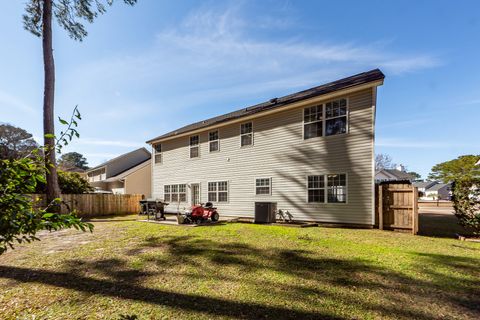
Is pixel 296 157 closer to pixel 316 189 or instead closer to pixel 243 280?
pixel 316 189

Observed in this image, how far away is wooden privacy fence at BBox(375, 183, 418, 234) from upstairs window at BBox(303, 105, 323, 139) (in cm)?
353

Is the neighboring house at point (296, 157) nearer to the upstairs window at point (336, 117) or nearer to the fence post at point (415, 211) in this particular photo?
the upstairs window at point (336, 117)

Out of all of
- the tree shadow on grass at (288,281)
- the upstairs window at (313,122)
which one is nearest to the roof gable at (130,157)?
the upstairs window at (313,122)

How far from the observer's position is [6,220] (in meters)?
1.50

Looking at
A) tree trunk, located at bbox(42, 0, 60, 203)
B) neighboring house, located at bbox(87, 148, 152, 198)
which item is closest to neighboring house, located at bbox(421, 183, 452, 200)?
neighboring house, located at bbox(87, 148, 152, 198)

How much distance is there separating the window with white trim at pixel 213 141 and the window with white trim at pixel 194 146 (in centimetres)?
110

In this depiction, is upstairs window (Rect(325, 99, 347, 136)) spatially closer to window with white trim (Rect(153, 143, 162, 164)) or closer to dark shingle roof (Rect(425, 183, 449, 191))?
window with white trim (Rect(153, 143, 162, 164))

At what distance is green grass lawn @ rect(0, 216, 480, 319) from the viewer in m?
3.25

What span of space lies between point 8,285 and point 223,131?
11921mm

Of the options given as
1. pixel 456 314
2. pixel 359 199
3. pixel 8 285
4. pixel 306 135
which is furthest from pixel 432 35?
pixel 8 285

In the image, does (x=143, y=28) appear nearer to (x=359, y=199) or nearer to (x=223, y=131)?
(x=223, y=131)

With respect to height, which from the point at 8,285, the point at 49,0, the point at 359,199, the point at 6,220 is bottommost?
the point at 8,285

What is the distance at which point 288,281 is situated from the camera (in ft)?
13.8

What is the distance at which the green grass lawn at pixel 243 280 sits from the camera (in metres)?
3.25
